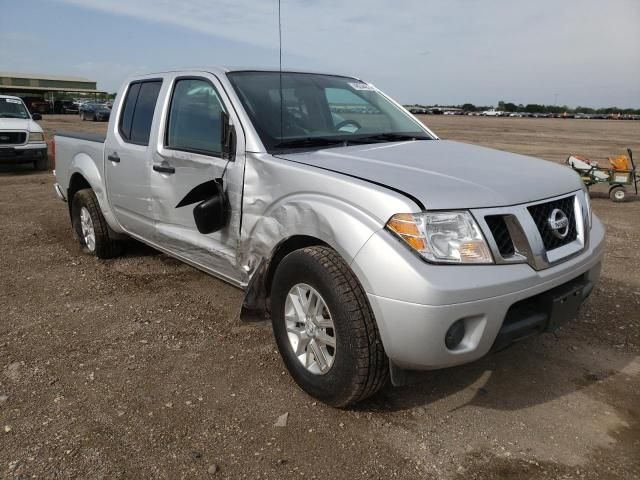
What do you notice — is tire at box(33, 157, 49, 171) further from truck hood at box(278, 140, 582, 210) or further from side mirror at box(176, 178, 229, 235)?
truck hood at box(278, 140, 582, 210)

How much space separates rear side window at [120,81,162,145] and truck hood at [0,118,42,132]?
8.99 m

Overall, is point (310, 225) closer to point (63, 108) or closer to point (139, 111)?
point (139, 111)

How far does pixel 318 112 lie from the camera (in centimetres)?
371

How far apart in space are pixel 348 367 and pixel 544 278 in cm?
100

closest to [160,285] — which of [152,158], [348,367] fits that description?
[152,158]

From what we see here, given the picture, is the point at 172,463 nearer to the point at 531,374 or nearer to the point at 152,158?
the point at 531,374

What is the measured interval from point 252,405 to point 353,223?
1.17m

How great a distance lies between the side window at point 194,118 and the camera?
3.53m

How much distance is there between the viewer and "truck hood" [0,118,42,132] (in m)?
12.0

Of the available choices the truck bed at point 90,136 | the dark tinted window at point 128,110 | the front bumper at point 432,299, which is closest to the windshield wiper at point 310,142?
the front bumper at point 432,299

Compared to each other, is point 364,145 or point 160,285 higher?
point 364,145

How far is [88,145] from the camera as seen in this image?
5133 mm

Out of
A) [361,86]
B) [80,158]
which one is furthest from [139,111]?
[361,86]

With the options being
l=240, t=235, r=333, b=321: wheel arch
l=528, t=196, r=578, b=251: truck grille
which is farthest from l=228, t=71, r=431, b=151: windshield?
l=528, t=196, r=578, b=251: truck grille
